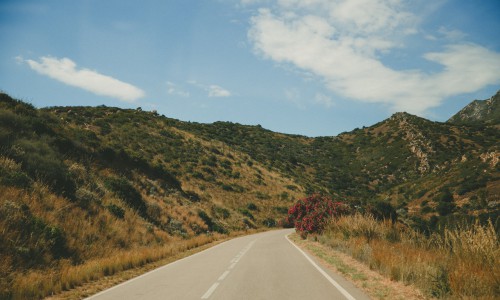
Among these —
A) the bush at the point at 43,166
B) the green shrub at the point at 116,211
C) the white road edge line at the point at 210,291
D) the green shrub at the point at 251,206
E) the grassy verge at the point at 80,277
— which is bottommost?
the green shrub at the point at 251,206

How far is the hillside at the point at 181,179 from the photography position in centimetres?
1311

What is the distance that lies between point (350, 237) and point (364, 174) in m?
67.3

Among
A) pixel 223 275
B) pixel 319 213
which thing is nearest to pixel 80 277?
pixel 223 275

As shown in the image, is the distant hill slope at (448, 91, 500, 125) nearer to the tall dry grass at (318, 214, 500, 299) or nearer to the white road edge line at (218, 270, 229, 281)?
the tall dry grass at (318, 214, 500, 299)

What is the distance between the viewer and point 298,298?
A: 6.71 m

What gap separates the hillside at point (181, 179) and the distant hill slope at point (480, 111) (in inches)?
1782

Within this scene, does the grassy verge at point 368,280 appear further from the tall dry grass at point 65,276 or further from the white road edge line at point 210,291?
the tall dry grass at point 65,276

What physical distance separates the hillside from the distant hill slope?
45.3 m

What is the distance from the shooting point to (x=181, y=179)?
138 ft

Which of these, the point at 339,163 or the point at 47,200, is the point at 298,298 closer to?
the point at 47,200

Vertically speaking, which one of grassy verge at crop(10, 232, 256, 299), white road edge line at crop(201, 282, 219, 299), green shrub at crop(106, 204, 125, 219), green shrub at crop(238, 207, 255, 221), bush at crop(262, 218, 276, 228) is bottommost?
bush at crop(262, 218, 276, 228)

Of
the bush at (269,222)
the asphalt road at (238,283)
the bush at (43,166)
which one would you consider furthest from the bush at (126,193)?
the bush at (269,222)

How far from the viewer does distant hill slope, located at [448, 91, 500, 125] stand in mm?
120631

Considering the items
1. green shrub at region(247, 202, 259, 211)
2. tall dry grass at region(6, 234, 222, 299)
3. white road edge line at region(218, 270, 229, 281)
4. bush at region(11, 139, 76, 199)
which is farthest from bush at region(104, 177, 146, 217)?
green shrub at region(247, 202, 259, 211)
